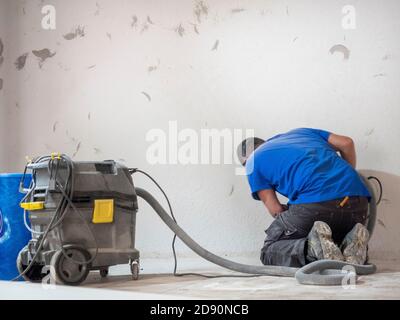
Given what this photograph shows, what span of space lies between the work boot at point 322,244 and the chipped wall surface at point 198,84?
2.66ft

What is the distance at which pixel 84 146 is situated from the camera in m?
4.13

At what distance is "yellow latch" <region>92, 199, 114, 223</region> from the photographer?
289 cm

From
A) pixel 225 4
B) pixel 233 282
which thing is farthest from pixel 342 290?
pixel 225 4

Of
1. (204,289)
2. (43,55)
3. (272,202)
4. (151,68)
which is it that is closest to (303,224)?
(272,202)

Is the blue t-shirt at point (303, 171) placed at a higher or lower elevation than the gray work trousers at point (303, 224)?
higher

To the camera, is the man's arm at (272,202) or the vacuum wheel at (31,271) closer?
the vacuum wheel at (31,271)

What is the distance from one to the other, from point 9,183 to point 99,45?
138cm

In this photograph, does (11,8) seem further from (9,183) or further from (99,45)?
(9,183)

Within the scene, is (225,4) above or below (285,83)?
above

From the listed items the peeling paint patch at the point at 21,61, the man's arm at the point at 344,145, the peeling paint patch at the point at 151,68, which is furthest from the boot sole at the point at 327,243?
the peeling paint patch at the point at 21,61

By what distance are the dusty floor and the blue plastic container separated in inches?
15.4

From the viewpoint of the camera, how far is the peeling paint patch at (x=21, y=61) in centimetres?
423

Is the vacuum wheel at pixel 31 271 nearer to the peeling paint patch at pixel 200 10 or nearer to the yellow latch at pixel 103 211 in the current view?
the yellow latch at pixel 103 211

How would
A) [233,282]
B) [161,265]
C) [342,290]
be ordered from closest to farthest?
[342,290] < [233,282] < [161,265]
